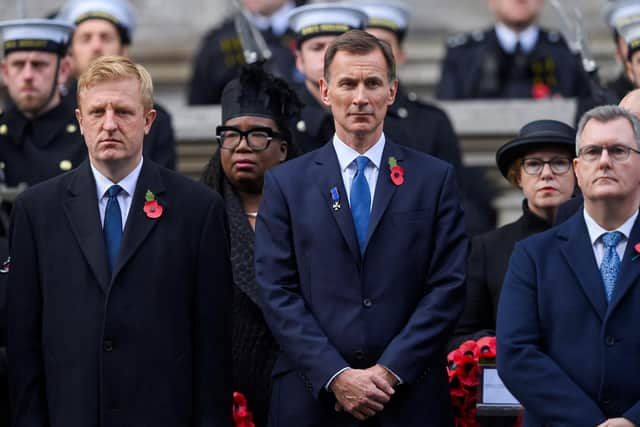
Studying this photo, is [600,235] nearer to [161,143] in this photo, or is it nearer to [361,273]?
[361,273]

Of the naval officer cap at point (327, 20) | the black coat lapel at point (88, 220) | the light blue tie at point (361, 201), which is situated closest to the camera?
the black coat lapel at point (88, 220)

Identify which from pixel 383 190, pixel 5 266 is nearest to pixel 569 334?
pixel 383 190

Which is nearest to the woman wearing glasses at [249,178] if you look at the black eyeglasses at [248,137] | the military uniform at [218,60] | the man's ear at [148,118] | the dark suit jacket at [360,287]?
the black eyeglasses at [248,137]

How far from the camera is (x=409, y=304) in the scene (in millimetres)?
7543

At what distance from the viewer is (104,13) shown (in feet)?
37.5

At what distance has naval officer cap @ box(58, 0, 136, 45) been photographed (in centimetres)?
1139

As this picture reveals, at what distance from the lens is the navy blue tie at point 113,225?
746cm

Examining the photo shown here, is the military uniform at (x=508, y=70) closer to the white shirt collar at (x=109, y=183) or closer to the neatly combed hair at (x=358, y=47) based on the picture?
the neatly combed hair at (x=358, y=47)

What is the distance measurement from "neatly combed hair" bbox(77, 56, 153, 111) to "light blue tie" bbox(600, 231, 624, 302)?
6.31ft

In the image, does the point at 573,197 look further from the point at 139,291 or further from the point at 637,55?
the point at 139,291

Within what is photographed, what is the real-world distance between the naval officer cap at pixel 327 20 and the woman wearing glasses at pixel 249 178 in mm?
1217

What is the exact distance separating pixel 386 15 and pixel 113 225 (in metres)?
4.01

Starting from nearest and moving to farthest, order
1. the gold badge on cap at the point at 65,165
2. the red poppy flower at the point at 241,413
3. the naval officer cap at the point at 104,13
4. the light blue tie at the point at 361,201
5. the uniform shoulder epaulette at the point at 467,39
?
the light blue tie at the point at 361,201 < the red poppy flower at the point at 241,413 < the gold badge on cap at the point at 65,165 < the naval officer cap at the point at 104,13 < the uniform shoulder epaulette at the point at 467,39

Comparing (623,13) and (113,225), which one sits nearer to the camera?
(113,225)
